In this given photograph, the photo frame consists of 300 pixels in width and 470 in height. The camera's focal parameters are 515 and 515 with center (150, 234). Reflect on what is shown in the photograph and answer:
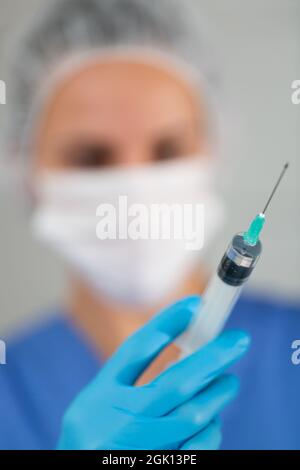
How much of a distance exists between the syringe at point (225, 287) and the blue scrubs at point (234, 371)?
0.42m

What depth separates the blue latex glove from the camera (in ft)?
1.87

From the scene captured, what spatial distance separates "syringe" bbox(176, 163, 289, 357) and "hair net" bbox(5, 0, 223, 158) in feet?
2.13

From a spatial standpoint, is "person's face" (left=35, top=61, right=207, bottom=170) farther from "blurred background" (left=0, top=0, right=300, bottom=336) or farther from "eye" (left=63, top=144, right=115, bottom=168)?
"blurred background" (left=0, top=0, right=300, bottom=336)

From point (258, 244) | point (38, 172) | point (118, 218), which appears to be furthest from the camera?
point (38, 172)

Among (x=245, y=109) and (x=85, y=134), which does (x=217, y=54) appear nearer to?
(x=245, y=109)

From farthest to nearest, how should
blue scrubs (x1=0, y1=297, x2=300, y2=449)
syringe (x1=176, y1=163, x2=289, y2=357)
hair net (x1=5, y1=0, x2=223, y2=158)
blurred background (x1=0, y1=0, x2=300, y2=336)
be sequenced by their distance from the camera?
blurred background (x1=0, y1=0, x2=300, y2=336) → hair net (x1=5, y1=0, x2=223, y2=158) → blue scrubs (x1=0, y1=297, x2=300, y2=449) → syringe (x1=176, y1=163, x2=289, y2=357)

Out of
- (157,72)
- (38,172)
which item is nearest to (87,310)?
(38,172)

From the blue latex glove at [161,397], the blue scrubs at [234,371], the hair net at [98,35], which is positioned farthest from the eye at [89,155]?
the blue latex glove at [161,397]

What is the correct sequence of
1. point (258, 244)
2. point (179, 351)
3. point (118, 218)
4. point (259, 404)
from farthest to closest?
1. point (259, 404)
2. point (118, 218)
3. point (179, 351)
4. point (258, 244)

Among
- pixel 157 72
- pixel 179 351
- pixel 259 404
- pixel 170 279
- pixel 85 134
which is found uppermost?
pixel 157 72

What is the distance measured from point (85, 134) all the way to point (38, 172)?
16 centimetres

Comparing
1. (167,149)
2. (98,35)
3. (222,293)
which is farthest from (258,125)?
(222,293)

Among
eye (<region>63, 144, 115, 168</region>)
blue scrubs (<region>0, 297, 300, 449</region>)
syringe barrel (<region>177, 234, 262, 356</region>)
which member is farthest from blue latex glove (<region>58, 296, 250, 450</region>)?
eye (<region>63, 144, 115, 168</region>)

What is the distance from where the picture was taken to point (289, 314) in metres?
1.21
